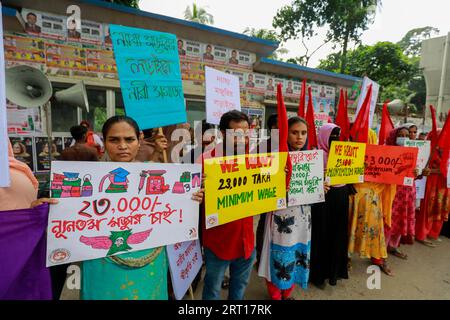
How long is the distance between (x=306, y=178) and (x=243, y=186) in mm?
726

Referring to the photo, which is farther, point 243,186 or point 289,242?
point 289,242

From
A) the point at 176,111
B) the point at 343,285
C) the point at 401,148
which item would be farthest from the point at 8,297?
the point at 401,148

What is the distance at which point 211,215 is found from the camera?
1.65 metres

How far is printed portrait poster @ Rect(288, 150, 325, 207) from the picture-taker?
216cm

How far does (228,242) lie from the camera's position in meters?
1.80

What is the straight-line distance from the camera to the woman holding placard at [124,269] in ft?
4.45

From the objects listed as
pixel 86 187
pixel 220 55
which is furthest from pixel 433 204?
pixel 220 55

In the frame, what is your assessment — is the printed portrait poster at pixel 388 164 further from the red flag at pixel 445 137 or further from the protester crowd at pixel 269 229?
the red flag at pixel 445 137

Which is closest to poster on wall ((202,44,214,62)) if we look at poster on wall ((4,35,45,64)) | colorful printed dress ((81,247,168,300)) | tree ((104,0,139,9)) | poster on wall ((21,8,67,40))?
tree ((104,0,139,9))

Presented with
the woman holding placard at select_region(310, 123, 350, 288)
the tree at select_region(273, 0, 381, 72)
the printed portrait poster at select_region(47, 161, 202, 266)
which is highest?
the tree at select_region(273, 0, 381, 72)

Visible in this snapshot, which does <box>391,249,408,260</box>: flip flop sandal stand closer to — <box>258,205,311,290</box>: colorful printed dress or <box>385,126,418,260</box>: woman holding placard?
<box>385,126,418,260</box>: woman holding placard

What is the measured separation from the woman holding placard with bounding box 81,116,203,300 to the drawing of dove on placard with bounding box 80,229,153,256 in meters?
0.05

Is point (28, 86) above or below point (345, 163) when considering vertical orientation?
above

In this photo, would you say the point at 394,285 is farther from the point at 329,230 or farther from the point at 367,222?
the point at 329,230
